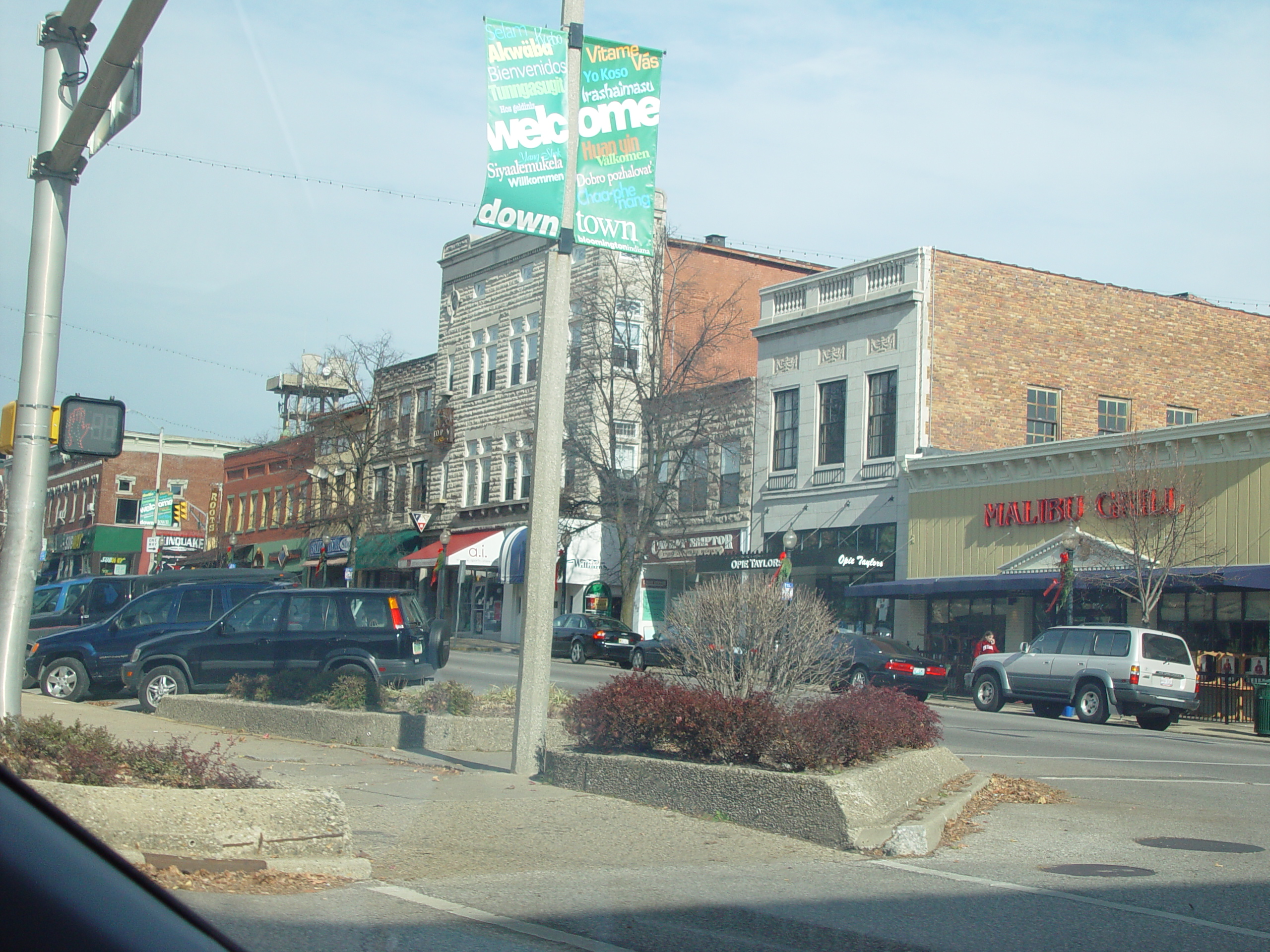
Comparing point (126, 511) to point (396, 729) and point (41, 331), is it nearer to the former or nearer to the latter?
point (396, 729)

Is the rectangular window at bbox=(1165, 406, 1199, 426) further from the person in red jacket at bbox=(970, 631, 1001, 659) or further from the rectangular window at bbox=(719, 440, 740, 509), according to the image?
the rectangular window at bbox=(719, 440, 740, 509)

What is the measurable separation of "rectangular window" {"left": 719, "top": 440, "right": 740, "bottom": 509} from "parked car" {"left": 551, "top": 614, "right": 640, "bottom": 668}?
610 centimetres

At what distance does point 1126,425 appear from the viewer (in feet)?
120

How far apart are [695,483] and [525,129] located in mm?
30227

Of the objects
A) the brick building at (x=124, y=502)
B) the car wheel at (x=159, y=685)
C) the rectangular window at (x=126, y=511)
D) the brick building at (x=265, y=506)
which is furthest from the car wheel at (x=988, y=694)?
the rectangular window at (x=126, y=511)

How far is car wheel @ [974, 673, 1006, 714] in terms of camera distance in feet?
82.6

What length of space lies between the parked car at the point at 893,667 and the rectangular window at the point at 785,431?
11279mm

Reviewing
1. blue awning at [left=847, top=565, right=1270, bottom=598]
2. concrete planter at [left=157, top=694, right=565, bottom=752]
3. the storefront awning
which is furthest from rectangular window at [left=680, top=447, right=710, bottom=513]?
concrete planter at [left=157, top=694, right=565, bottom=752]

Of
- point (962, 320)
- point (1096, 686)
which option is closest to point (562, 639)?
point (962, 320)

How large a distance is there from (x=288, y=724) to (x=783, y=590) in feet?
18.8

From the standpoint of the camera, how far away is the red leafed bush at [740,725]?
9398mm

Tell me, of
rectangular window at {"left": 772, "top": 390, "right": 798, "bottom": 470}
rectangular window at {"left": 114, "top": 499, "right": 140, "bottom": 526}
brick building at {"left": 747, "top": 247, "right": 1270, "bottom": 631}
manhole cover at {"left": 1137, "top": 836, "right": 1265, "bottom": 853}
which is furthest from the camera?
rectangular window at {"left": 114, "top": 499, "right": 140, "bottom": 526}

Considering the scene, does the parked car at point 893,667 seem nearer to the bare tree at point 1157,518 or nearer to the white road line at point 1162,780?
the bare tree at point 1157,518

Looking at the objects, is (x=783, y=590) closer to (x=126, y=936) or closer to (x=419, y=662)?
(x=419, y=662)
